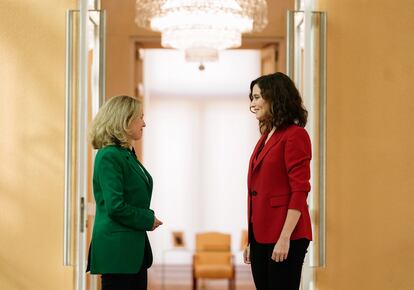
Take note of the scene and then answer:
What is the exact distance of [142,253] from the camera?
3027mm

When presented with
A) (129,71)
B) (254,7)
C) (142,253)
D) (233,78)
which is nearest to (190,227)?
(233,78)

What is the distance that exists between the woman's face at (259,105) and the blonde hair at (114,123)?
52 cm

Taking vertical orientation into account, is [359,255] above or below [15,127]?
below

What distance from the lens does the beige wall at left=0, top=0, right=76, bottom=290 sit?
13.0 ft

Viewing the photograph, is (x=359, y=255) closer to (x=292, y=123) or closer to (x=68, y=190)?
(x=292, y=123)

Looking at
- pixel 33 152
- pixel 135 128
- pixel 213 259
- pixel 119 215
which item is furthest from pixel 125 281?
pixel 213 259

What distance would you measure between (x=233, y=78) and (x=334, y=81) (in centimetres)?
558

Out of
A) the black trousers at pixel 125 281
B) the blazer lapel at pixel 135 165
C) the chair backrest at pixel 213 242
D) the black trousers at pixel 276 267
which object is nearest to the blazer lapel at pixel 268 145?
the black trousers at pixel 276 267

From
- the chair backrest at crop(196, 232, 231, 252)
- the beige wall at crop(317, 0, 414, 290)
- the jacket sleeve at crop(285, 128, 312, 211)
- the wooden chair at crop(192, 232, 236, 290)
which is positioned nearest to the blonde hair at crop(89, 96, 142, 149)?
the jacket sleeve at crop(285, 128, 312, 211)

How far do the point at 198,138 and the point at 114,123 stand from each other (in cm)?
661

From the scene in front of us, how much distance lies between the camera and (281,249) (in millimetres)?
2717

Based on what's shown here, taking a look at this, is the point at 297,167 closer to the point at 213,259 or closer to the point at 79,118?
the point at 79,118

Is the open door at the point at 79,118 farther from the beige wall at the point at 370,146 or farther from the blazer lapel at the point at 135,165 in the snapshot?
the beige wall at the point at 370,146

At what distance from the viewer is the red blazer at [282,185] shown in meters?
2.78
